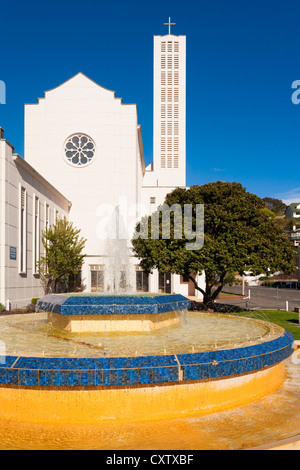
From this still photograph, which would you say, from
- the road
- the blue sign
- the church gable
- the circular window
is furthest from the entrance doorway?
the blue sign

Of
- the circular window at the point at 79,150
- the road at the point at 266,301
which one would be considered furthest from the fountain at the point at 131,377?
the circular window at the point at 79,150

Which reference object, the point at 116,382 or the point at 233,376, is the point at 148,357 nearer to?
the point at 116,382

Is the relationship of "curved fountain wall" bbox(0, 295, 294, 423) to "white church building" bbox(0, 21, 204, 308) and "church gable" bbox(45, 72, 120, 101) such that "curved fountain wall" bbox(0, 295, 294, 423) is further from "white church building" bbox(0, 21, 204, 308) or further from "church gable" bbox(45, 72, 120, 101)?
"church gable" bbox(45, 72, 120, 101)

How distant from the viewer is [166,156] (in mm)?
46719

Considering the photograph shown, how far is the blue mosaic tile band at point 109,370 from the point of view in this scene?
17.2ft

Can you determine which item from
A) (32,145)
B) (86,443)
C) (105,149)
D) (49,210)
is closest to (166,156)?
(105,149)

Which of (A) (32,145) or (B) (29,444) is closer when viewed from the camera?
(B) (29,444)

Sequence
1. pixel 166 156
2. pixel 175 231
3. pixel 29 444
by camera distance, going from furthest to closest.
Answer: pixel 166 156 → pixel 175 231 → pixel 29 444

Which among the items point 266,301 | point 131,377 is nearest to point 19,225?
point 131,377

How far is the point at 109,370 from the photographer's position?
5.26m

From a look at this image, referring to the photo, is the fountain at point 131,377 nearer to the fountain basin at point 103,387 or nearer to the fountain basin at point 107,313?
the fountain basin at point 103,387

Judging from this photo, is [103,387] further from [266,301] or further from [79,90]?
[79,90]

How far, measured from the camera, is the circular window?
3991 centimetres
